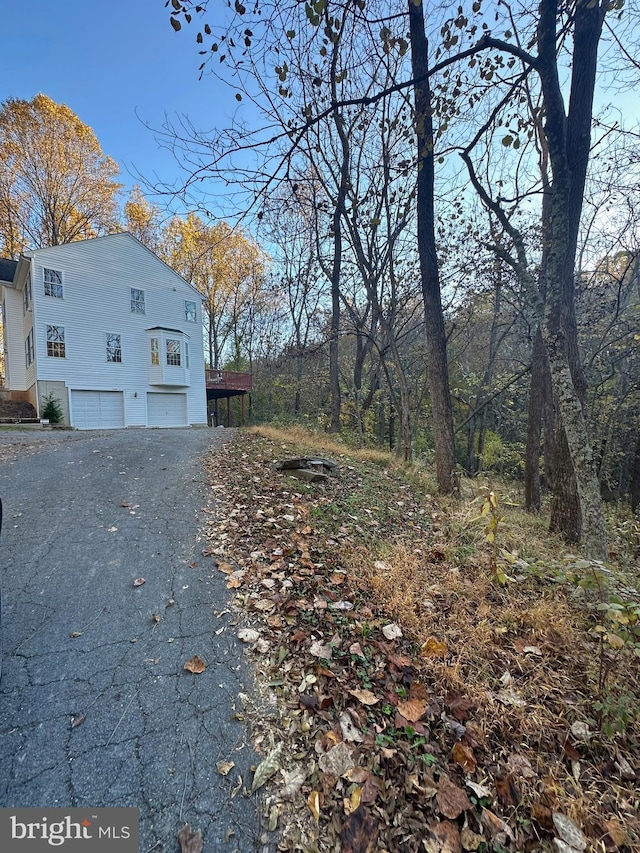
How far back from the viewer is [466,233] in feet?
25.1

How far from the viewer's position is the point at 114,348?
14742mm

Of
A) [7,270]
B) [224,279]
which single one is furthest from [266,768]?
[224,279]

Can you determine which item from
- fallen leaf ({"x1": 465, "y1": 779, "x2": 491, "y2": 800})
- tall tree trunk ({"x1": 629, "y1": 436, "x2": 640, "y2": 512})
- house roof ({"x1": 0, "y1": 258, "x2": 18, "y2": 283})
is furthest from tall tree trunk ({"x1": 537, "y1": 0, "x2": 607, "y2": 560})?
house roof ({"x1": 0, "y1": 258, "x2": 18, "y2": 283})

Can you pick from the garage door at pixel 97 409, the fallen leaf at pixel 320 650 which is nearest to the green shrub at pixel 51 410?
the garage door at pixel 97 409

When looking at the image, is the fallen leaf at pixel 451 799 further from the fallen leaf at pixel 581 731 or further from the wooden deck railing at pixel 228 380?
the wooden deck railing at pixel 228 380

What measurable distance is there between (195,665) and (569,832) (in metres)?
1.72

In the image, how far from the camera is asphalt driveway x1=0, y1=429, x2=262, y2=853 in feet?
4.35

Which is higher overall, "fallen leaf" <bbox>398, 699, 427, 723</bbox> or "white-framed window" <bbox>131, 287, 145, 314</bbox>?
"white-framed window" <bbox>131, 287, 145, 314</bbox>

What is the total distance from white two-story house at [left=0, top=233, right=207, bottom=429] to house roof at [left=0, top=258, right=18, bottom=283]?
0.04 m

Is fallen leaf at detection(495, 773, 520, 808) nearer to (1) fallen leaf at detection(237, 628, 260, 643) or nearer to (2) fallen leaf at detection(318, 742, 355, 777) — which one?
(2) fallen leaf at detection(318, 742, 355, 777)

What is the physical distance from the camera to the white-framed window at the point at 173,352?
51.9 feet

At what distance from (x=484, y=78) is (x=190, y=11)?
322 cm

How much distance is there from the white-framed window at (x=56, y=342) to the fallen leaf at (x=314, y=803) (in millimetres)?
16112

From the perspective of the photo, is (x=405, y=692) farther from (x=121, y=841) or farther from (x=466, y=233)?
(x=466, y=233)
